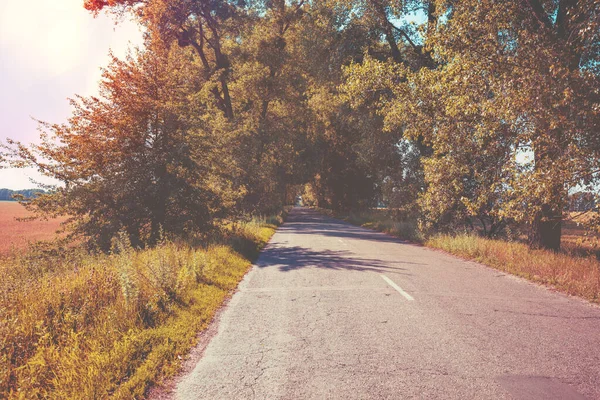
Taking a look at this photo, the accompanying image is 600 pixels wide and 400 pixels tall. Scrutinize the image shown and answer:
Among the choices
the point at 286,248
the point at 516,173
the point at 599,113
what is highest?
the point at 599,113

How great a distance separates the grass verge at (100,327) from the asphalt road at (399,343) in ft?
1.56

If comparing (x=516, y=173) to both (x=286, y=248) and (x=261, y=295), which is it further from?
(x=286, y=248)

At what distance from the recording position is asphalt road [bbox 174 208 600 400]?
10.8ft

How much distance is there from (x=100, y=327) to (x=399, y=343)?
12.3 feet

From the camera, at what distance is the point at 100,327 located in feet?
15.0

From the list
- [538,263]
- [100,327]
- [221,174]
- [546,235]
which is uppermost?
[221,174]

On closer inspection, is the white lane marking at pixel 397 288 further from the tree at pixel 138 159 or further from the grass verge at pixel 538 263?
the tree at pixel 138 159

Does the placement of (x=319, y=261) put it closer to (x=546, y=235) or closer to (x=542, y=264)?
(x=542, y=264)

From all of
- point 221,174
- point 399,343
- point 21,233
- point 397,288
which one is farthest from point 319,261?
point 21,233

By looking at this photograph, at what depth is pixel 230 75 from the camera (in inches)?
1097

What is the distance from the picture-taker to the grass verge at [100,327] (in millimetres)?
3355

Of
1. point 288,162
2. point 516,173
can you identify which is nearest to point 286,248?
point 516,173

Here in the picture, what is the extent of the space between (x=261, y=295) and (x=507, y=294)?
459 centimetres

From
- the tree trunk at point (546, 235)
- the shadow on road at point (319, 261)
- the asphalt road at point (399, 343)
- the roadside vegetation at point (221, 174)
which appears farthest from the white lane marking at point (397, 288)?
the tree trunk at point (546, 235)
